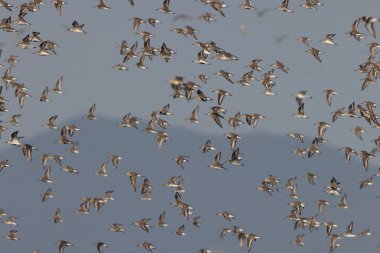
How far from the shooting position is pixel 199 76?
78688 mm

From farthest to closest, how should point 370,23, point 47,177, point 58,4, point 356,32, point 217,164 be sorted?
point 47,177 → point 217,164 → point 58,4 → point 356,32 → point 370,23

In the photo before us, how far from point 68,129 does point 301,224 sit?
58.6ft

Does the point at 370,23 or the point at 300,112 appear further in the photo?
the point at 300,112

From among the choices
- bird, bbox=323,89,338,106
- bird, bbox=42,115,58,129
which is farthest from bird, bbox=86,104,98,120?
bird, bbox=323,89,338,106

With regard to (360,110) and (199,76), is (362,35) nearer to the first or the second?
(360,110)

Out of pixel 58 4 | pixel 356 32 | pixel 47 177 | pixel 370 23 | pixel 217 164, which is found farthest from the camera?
pixel 47 177

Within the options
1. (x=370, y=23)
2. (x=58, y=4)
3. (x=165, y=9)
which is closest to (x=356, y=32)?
(x=370, y=23)

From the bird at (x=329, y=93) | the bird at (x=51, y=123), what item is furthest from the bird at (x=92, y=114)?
the bird at (x=329, y=93)

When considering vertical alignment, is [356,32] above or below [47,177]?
above

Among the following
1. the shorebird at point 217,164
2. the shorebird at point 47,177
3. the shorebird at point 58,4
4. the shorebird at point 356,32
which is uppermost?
the shorebird at point 356,32

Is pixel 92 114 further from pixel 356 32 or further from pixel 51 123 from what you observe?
pixel 356 32

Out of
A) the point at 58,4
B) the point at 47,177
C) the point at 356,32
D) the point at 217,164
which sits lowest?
the point at 47,177

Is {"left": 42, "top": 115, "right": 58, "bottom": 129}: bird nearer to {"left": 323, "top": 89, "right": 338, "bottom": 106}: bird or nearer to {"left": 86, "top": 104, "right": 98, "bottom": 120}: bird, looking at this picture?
{"left": 86, "top": 104, "right": 98, "bottom": 120}: bird

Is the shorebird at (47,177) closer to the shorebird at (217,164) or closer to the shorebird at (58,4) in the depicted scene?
the shorebird at (217,164)
